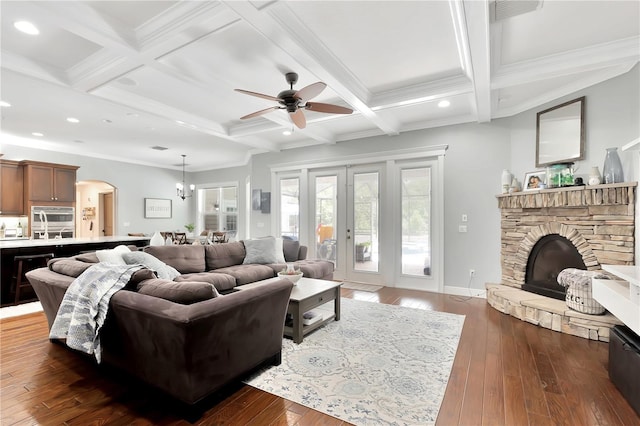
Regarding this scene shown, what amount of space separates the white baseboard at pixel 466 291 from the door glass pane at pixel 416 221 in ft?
1.31

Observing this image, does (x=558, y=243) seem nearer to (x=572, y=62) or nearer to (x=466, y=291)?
(x=466, y=291)

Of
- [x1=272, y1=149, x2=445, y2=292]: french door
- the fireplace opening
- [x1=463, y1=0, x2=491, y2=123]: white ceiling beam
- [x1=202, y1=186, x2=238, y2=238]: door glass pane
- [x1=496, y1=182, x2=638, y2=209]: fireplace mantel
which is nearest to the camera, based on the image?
[x1=463, y1=0, x2=491, y2=123]: white ceiling beam

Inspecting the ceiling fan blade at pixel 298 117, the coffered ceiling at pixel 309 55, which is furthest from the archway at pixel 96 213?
the ceiling fan blade at pixel 298 117

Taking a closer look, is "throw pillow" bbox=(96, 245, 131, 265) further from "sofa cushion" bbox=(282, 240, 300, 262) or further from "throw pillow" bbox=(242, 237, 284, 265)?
"sofa cushion" bbox=(282, 240, 300, 262)

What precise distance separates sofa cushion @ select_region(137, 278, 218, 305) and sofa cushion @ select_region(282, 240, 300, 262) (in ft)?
10.9

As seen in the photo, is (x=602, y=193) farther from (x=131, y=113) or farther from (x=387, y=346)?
(x=131, y=113)

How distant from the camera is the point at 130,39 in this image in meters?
2.70

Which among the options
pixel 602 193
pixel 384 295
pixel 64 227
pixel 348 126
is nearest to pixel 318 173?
pixel 348 126

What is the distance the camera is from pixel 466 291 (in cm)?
481

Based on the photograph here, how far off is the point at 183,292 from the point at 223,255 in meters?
2.80

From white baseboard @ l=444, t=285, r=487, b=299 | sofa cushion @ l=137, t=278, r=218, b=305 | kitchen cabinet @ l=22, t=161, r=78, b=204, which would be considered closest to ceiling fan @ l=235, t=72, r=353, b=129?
sofa cushion @ l=137, t=278, r=218, b=305

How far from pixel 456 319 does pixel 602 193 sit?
205cm

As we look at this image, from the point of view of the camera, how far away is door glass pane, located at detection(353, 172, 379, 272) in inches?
222

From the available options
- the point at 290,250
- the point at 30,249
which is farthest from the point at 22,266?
the point at 290,250
